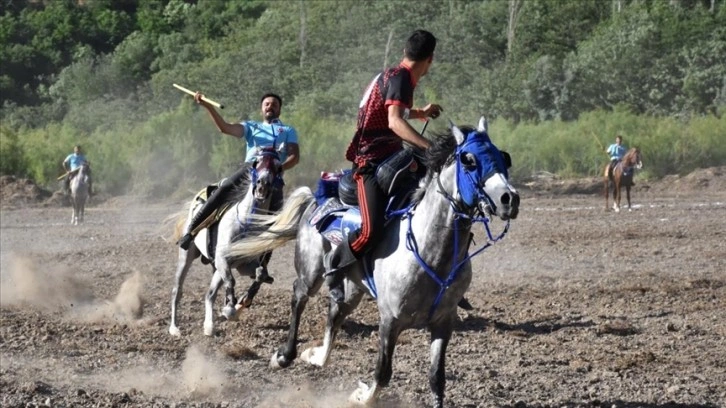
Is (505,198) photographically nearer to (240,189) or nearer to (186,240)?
(240,189)

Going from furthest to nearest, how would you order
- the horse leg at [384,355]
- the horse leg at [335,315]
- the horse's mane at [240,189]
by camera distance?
the horse's mane at [240,189], the horse leg at [335,315], the horse leg at [384,355]

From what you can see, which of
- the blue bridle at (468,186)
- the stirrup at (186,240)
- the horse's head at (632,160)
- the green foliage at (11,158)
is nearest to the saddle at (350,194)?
the blue bridle at (468,186)

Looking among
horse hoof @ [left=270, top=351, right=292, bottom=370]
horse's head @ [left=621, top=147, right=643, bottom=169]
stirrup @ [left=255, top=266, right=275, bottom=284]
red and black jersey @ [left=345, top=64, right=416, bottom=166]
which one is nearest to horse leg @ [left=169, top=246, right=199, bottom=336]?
stirrup @ [left=255, top=266, right=275, bottom=284]

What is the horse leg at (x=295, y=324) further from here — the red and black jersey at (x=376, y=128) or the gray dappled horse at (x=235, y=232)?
the gray dappled horse at (x=235, y=232)

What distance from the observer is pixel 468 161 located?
26.0ft

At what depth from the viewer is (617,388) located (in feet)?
30.4

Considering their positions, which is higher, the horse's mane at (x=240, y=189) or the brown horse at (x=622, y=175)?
the horse's mane at (x=240, y=189)

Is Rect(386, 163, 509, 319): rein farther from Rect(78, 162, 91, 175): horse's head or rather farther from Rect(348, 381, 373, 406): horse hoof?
Rect(78, 162, 91, 175): horse's head

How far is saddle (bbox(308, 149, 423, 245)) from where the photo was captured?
28.7ft

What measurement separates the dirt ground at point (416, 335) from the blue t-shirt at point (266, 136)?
175 centimetres

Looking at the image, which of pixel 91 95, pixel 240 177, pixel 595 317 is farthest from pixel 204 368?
pixel 91 95

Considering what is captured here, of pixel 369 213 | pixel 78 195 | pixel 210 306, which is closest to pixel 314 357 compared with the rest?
pixel 369 213

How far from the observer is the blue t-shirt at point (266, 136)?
1255cm

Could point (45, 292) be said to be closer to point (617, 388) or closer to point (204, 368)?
point (204, 368)
